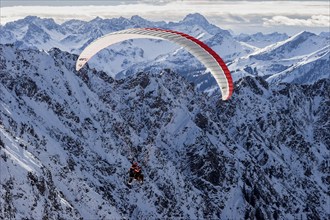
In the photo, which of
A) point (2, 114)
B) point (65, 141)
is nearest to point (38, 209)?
point (2, 114)

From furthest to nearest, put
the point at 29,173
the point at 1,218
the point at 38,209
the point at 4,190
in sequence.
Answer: the point at 29,173 < the point at 38,209 < the point at 4,190 < the point at 1,218

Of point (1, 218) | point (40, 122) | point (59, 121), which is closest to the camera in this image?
point (1, 218)

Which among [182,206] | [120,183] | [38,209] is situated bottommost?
[182,206]

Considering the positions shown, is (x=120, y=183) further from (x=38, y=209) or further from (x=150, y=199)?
(x=38, y=209)

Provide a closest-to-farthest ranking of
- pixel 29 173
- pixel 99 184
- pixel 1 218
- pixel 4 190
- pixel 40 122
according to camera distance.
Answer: pixel 1 218 → pixel 4 190 → pixel 29 173 → pixel 99 184 → pixel 40 122

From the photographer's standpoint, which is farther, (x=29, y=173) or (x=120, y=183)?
(x=120, y=183)

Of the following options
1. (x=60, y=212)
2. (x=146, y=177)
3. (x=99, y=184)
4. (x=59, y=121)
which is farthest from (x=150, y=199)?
(x=60, y=212)

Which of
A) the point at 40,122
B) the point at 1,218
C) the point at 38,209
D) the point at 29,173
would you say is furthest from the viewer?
the point at 40,122

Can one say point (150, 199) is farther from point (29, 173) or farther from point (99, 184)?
point (29, 173)

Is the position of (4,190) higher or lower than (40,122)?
higher
